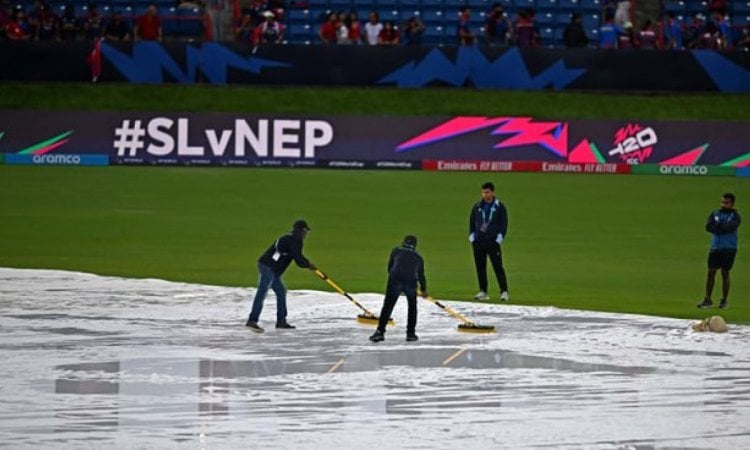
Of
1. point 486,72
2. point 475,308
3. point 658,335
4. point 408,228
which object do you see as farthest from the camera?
point 486,72

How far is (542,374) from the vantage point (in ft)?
67.8

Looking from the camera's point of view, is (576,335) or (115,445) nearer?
(115,445)

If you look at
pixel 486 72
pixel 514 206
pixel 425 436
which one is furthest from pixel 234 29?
pixel 425 436

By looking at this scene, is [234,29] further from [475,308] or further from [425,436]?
[425,436]

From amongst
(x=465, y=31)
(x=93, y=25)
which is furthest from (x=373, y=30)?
(x=93, y=25)

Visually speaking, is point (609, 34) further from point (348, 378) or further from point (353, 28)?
point (348, 378)

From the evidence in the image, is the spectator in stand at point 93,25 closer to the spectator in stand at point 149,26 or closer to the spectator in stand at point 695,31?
the spectator in stand at point 149,26

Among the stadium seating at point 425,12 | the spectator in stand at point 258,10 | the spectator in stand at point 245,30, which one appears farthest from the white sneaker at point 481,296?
the spectator in stand at point 258,10

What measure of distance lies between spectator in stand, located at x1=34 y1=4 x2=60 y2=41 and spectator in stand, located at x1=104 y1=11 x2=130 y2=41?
1.76 meters

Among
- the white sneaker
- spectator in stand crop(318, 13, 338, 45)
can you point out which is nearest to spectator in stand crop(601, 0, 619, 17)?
spectator in stand crop(318, 13, 338, 45)

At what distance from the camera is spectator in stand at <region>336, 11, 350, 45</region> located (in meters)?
53.4

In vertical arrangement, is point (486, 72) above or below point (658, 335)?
above

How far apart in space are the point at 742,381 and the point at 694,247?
1564 cm

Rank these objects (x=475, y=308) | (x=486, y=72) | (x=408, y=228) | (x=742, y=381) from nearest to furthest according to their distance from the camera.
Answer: (x=742, y=381)
(x=475, y=308)
(x=408, y=228)
(x=486, y=72)
